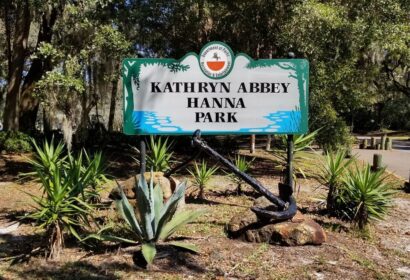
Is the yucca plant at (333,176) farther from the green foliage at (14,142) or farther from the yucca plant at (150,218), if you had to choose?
the green foliage at (14,142)

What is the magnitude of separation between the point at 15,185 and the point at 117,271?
6.62 m

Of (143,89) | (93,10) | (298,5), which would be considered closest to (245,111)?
(143,89)

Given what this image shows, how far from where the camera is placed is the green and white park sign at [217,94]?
6.38 meters

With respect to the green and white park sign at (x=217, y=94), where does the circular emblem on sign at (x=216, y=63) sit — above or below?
above

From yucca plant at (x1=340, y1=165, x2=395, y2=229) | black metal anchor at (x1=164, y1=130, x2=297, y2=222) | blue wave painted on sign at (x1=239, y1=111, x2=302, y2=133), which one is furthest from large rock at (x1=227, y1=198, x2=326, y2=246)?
blue wave painted on sign at (x1=239, y1=111, x2=302, y2=133)

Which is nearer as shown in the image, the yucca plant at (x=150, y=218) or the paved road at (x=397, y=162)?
the yucca plant at (x=150, y=218)

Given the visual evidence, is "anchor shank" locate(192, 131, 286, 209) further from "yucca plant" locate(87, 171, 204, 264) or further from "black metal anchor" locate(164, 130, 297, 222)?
"yucca plant" locate(87, 171, 204, 264)

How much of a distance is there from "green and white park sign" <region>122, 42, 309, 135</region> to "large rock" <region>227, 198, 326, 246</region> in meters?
1.29

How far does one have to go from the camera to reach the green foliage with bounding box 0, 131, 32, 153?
48.0ft

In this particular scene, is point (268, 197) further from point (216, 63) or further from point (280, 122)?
point (216, 63)

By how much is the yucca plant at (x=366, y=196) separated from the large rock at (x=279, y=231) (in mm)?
959

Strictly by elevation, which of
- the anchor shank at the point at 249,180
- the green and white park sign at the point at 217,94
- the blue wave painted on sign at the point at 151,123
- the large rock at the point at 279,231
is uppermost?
the green and white park sign at the point at 217,94

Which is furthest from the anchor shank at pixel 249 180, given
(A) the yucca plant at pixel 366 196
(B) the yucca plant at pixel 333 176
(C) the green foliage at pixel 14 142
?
(C) the green foliage at pixel 14 142

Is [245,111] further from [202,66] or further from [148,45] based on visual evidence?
[148,45]
